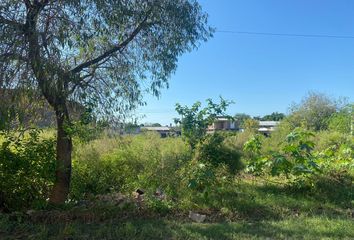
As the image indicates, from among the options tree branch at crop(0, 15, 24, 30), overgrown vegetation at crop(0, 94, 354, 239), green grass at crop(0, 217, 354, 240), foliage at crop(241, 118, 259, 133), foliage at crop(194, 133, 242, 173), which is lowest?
green grass at crop(0, 217, 354, 240)

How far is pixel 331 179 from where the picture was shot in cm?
923

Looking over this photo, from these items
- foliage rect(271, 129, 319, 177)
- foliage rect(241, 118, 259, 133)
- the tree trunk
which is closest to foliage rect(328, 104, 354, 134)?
foliage rect(241, 118, 259, 133)

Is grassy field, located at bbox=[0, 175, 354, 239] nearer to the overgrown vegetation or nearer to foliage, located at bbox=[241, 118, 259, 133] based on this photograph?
the overgrown vegetation

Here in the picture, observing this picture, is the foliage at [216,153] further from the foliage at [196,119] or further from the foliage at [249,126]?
the foliage at [249,126]

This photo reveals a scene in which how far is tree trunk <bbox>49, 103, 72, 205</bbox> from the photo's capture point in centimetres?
692

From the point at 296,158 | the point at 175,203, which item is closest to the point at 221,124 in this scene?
the point at 296,158

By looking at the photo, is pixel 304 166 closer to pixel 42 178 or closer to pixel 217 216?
pixel 217 216

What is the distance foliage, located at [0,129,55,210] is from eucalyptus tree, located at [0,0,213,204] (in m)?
0.26

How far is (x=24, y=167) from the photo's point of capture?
22.3ft

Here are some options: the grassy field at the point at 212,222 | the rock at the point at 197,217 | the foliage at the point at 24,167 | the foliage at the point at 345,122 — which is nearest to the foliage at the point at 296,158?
the grassy field at the point at 212,222

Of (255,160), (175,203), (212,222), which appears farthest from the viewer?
(255,160)

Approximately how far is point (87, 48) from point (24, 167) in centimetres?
246

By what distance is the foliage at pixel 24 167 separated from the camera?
677 cm

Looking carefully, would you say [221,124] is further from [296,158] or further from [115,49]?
[115,49]
